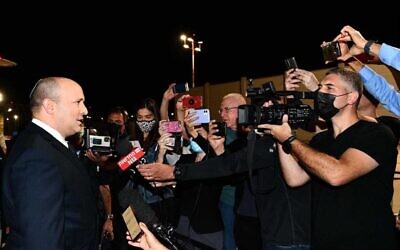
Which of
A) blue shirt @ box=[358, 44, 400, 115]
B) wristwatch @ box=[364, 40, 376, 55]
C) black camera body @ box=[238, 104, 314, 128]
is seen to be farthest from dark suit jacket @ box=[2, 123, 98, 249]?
blue shirt @ box=[358, 44, 400, 115]

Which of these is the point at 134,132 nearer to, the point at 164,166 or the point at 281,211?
the point at 164,166

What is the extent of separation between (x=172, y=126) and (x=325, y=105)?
1975mm

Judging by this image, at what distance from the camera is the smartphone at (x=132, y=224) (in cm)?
238

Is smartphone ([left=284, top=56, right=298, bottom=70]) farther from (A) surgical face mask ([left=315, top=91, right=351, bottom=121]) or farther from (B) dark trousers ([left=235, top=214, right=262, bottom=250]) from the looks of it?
(B) dark trousers ([left=235, top=214, right=262, bottom=250])

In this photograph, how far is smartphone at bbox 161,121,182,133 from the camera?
4.71 metres

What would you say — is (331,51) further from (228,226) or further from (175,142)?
(228,226)

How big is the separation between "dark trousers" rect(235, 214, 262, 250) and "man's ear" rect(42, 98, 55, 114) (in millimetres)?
2259

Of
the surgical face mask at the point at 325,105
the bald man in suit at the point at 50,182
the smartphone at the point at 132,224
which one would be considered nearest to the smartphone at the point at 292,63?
the surgical face mask at the point at 325,105

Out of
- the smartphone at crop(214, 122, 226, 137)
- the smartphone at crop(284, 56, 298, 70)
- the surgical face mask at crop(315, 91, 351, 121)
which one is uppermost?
the smartphone at crop(284, 56, 298, 70)

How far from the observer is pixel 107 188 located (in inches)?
274

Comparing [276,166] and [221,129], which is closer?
[276,166]

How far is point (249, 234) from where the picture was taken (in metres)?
4.29

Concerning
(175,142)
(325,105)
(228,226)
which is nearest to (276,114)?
(325,105)

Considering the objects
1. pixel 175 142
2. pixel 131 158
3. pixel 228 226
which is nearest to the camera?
pixel 131 158
